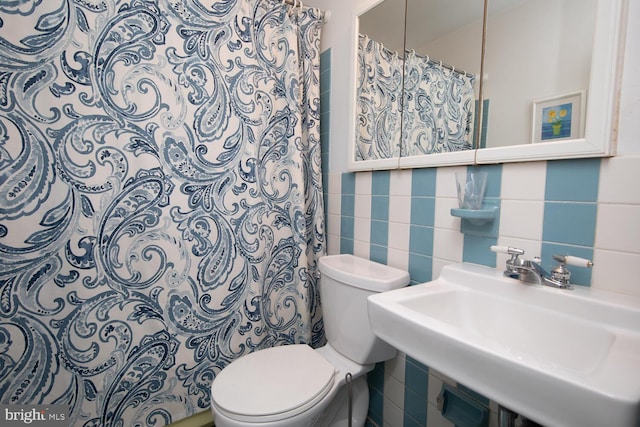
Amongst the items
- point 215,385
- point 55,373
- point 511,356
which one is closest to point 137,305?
point 55,373

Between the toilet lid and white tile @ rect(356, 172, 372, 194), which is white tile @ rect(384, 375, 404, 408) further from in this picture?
white tile @ rect(356, 172, 372, 194)

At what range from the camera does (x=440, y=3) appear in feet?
3.23

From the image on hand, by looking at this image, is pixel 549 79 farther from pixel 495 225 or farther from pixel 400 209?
pixel 400 209

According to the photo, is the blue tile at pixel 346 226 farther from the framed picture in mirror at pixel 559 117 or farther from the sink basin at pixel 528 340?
the framed picture in mirror at pixel 559 117

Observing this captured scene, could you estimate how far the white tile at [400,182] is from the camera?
1.05m

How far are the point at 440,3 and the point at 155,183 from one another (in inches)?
47.5

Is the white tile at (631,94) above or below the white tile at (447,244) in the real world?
above

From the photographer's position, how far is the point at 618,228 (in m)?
0.61

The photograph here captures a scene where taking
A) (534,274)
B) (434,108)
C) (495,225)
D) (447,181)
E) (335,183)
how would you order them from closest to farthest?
(534,274)
(495,225)
(447,181)
(434,108)
(335,183)

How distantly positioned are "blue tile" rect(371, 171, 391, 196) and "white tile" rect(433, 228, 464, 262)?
0.27m

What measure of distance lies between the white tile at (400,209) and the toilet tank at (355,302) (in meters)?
0.19

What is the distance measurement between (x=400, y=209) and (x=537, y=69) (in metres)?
0.56

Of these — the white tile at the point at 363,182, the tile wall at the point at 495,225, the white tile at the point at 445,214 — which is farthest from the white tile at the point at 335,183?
the white tile at the point at 445,214

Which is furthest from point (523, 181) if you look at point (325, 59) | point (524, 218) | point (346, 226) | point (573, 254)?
point (325, 59)
